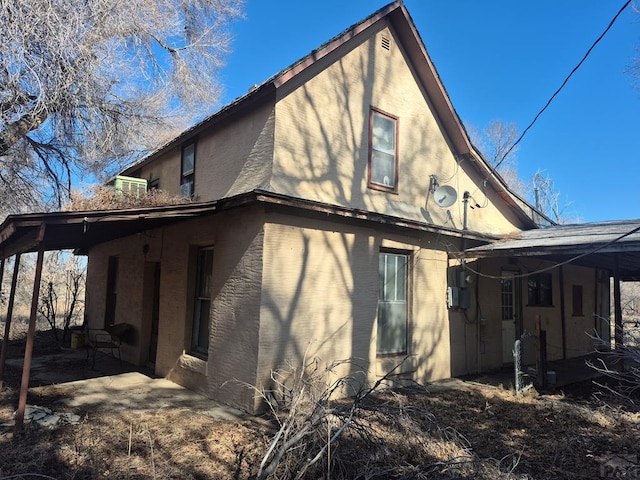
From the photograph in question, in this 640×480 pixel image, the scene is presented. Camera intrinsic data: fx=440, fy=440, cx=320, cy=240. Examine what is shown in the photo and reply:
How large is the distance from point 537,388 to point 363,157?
5.78 metres

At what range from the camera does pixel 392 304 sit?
28.9 feet

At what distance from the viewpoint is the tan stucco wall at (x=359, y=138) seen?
756 centimetres

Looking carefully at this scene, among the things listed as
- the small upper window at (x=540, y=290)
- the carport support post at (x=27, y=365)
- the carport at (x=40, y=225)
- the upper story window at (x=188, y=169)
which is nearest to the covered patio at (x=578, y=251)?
the small upper window at (x=540, y=290)

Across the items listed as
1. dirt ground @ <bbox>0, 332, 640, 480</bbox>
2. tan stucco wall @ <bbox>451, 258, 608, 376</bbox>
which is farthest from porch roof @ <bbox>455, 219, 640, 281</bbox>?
dirt ground @ <bbox>0, 332, 640, 480</bbox>

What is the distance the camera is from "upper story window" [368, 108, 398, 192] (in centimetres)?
881

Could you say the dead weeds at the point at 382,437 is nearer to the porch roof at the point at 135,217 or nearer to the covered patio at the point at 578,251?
the covered patio at the point at 578,251

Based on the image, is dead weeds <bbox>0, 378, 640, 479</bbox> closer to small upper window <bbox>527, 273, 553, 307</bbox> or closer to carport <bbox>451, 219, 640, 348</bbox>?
carport <bbox>451, 219, 640, 348</bbox>

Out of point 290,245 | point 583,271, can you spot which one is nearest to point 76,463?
point 290,245

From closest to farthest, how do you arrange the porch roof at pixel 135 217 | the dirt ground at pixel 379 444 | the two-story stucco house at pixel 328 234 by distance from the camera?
the dirt ground at pixel 379 444 → the porch roof at pixel 135 217 → the two-story stucco house at pixel 328 234

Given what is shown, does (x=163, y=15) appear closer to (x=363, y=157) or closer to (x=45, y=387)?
(x=363, y=157)

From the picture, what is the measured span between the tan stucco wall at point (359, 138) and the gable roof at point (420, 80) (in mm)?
203

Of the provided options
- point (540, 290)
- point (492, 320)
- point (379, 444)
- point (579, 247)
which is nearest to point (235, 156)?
point (379, 444)

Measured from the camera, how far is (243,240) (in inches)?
284

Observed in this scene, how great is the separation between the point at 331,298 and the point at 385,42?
219 inches
